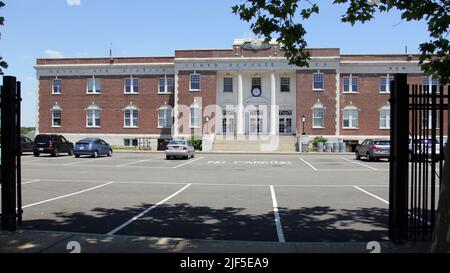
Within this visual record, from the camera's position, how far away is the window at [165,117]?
5103 centimetres

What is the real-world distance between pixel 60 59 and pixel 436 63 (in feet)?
172

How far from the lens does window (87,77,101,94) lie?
5270cm

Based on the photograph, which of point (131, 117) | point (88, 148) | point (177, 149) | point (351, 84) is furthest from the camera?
point (131, 117)

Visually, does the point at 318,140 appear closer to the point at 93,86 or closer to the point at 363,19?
the point at 93,86

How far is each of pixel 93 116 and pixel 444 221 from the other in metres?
51.3

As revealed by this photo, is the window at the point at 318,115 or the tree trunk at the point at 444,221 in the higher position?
the window at the point at 318,115

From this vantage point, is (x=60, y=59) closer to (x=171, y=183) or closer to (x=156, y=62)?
(x=156, y=62)

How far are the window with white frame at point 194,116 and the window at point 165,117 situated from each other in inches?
103

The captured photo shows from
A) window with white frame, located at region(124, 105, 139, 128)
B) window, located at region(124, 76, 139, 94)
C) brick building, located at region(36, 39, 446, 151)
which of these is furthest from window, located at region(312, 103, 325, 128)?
window, located at region(124, 76, 139, 94)

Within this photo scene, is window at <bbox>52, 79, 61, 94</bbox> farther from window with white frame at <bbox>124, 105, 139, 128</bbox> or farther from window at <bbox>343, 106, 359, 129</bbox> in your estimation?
window at <bbox>343, 106, 359, 129</bbox>

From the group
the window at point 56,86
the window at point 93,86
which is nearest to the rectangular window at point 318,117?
the window at point 93,86

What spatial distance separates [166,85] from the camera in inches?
2021

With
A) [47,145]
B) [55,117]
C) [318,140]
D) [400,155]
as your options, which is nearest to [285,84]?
[318,140]

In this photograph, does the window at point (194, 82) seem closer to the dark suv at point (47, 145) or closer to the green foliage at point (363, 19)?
the dark suv at point (47, 145)
